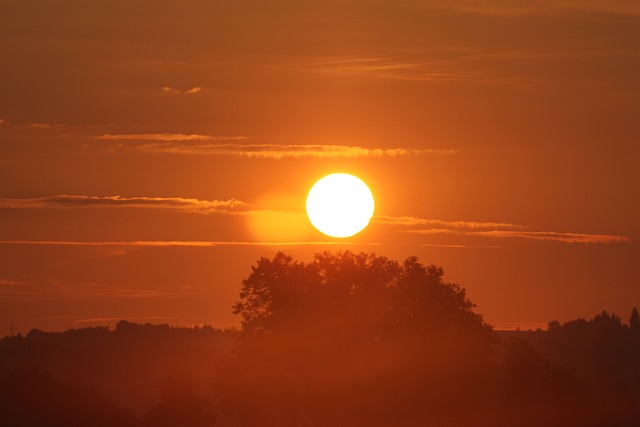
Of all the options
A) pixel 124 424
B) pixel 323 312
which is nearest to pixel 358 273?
pixel 323 312

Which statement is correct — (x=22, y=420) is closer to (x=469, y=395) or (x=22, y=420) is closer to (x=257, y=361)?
(x=257, y=361)

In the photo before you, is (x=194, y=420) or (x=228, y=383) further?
(x=194, y=420)

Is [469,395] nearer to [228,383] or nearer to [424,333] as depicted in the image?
[424,333]

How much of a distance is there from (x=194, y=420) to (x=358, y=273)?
21.1 m

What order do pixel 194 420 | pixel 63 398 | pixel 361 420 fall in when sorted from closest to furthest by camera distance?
pixel 361 420 < pixel 63 398 < pixel 194 420

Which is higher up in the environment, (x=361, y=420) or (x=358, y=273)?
(x=358, y=273)

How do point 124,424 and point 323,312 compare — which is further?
point 124,424

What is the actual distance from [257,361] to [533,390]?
16.6 meters

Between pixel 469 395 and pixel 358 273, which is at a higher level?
pixel 358 273

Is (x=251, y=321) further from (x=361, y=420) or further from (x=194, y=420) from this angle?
(x=194, y=420)

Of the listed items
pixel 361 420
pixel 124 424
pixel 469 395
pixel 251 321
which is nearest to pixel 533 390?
pixel 469 395

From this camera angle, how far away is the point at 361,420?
10050 centimetres

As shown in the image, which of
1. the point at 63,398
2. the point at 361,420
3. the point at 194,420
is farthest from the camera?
the point at 194,420

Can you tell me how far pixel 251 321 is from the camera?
337ft
